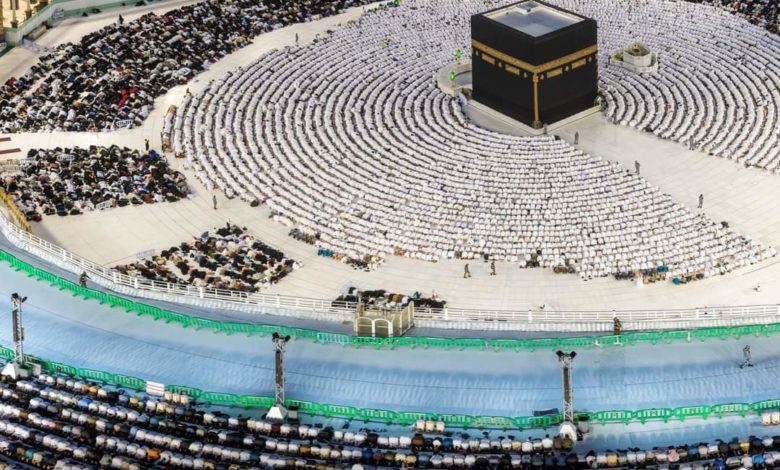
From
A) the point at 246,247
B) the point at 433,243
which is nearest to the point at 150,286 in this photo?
the point at 246,247

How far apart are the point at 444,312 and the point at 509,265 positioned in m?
8.16

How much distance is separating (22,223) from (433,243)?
80.2 ft

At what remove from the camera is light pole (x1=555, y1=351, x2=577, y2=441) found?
77750mm

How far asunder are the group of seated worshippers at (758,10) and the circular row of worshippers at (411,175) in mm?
24020

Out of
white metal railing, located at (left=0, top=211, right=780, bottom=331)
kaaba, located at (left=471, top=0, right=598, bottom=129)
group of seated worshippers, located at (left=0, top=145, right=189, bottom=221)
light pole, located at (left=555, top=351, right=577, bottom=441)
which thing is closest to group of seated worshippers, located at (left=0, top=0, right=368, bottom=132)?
group of seated worshippers, located at (left=0, top=145, right=189, bottom=221)

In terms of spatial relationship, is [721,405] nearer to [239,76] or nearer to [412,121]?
[412,121]

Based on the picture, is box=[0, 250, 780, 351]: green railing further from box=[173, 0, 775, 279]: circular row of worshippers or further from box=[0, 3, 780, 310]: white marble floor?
box=[173, 0, 775, 279]: circular row of worshippers

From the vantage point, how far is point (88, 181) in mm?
110562

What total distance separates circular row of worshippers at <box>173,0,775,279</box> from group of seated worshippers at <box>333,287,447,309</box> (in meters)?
4.37

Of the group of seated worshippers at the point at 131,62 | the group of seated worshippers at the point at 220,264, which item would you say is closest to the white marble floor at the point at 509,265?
the group of seated worshippers at the point at 220,264

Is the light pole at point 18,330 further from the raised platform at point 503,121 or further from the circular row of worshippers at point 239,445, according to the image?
the raised platform at point 503,121

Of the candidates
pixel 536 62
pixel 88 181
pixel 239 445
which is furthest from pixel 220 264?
pixel 536 62

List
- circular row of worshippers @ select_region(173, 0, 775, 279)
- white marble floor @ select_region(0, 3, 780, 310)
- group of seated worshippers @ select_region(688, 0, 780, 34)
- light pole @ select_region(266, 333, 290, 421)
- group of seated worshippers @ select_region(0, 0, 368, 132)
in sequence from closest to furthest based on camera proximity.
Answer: light pole @ select_region(266, 333, 290, 421)
white marble floor @ select_region(0, 3, 780, 310)
circular row of worshippers @ select_region(173, 0, 775, 279)
group of seated worshippers @ select_region(0, 0, 368, 132)
group of seated worshippers @ select_region(688, 0, 780, 34)

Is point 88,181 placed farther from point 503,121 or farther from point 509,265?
point 503,121
